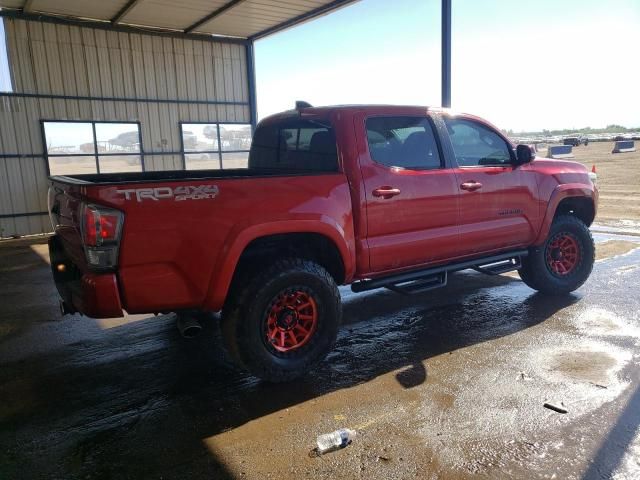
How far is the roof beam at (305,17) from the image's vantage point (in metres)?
11.3

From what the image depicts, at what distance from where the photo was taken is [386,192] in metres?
4.00

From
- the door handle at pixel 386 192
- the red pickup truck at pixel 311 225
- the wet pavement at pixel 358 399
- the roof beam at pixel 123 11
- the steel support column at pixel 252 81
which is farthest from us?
the steel support column at pixel 252 81

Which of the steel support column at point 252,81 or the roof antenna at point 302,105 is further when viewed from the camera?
the steel support column at point 252,81

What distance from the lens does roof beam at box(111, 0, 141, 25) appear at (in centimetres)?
1088

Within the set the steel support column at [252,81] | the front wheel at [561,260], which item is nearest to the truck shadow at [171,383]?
the front wheel at [561,260]

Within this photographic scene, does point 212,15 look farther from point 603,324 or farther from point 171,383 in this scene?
point 603,324

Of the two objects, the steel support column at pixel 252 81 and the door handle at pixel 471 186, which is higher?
the steel support column at pixel 252 81

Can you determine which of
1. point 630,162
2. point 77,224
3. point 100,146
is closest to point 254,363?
point 77,224

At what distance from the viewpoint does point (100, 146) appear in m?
12.7

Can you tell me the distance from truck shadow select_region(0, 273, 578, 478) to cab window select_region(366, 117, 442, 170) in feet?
5.29

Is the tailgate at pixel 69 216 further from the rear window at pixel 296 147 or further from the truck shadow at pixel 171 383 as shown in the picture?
the rear window at pixel 296 147

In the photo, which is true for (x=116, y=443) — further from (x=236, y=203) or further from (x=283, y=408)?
(x=236, y=203)

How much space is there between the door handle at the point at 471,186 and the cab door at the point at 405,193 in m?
0.11

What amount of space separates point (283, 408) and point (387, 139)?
2358 millimetres
